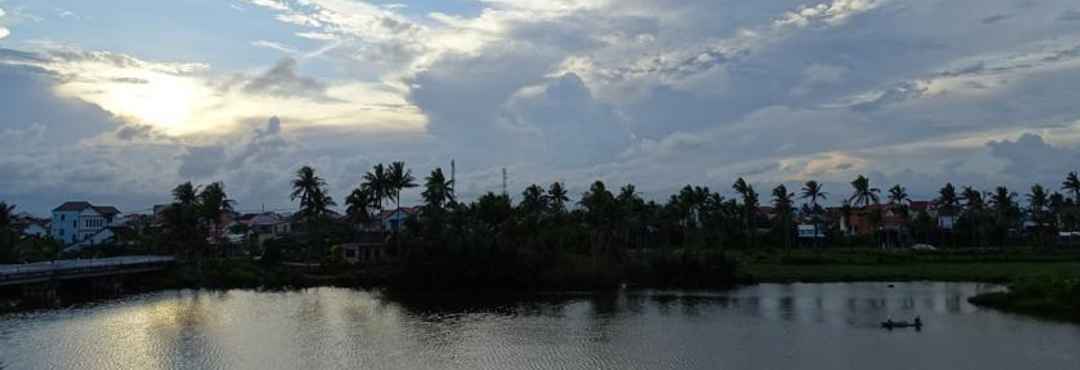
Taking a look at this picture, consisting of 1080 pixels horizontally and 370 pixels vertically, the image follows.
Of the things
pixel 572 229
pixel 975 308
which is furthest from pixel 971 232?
pixel 975 308

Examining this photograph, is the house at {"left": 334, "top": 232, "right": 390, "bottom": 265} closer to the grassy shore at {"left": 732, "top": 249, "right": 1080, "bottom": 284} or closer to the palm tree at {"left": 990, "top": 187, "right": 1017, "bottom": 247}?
the grassy shore at {"left": 732, "top": 249, "right": 1080, "bottom": 284}

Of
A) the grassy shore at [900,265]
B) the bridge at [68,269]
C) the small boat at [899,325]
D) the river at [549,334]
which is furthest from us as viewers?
the grassy shore at [900,265]

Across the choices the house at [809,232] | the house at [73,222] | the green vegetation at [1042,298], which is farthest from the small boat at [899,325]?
Result: the house at [73,222]

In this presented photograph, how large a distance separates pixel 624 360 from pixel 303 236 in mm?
64653

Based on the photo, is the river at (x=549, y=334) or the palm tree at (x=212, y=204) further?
the palm tree at (x=212, y=204)

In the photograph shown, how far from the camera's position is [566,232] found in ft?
255

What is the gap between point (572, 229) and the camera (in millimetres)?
79125

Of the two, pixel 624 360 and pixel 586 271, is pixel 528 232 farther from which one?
pixel 624 360

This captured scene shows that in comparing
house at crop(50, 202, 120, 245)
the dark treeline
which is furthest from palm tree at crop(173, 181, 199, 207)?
house at crop(50, 202, 120, 245)

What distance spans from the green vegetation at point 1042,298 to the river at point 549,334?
1.73 meters

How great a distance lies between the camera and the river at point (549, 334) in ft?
112

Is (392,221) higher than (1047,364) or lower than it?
higher

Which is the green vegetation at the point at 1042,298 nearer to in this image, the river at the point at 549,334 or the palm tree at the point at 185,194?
the river at the point at 549,334

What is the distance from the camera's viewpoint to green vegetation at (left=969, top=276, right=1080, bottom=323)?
44875 mm
